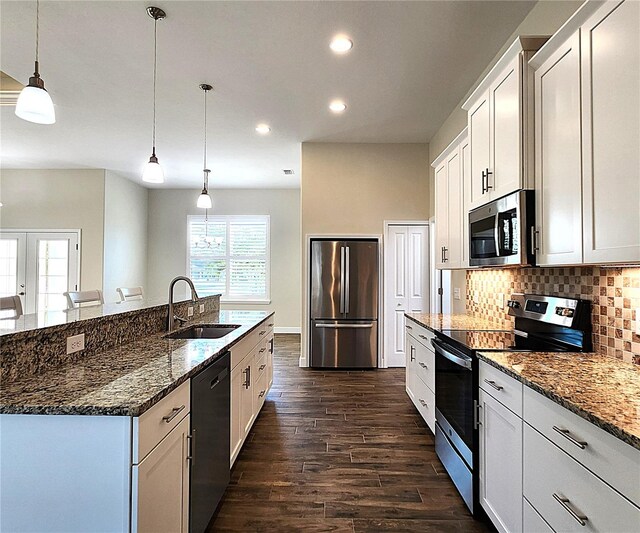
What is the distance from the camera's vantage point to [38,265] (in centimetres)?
685

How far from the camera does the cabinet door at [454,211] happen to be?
3.05 meters

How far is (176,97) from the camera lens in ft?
12.9

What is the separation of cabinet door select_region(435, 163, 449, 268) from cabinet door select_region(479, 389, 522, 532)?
1805 mm

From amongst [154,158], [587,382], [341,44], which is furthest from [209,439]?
[341,44]

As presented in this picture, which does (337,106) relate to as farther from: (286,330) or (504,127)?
(286,330)

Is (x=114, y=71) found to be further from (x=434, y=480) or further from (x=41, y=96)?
(x=434, y=480)

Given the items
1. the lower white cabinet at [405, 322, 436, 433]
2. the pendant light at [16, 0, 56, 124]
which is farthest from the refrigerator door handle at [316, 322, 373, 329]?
the pendant light at [16, 0, 56, 124]

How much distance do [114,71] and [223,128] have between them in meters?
1.50

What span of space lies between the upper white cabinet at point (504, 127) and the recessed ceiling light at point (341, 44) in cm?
107

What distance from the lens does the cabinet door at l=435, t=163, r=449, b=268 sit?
11.3ft

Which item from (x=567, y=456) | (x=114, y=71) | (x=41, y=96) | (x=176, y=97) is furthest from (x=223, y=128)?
(x=567, y=456)

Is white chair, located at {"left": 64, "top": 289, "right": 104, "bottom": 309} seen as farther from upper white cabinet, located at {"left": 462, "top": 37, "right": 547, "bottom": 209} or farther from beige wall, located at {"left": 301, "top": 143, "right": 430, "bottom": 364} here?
upper white cabinet, located at {"left": 462, "top": 37, "right": 547, "bottom": 209}

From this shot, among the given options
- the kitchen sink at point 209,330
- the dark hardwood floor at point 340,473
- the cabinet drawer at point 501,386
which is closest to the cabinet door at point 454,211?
the cabinet drawer at point 501,386

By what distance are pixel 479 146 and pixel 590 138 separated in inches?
41.6
